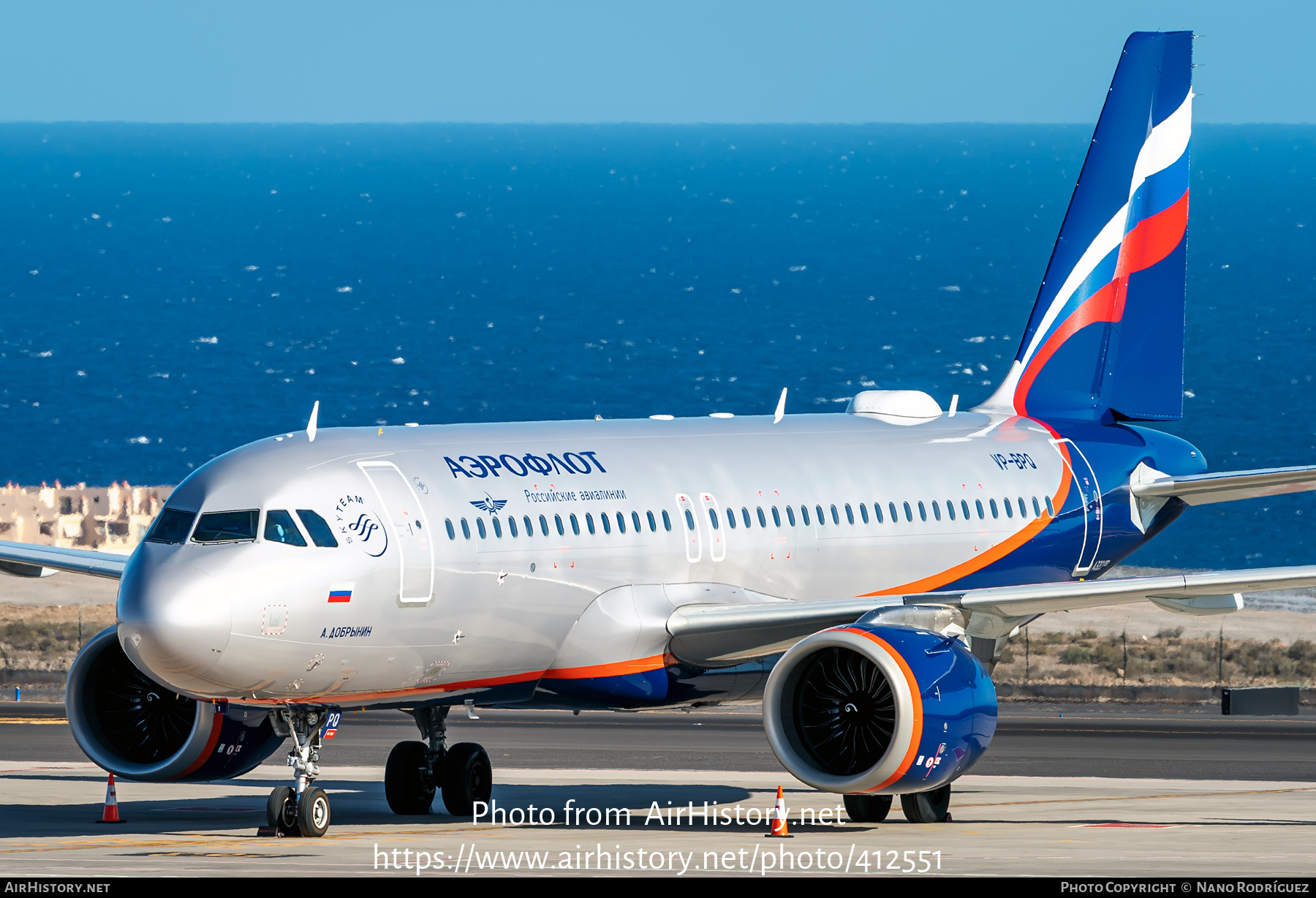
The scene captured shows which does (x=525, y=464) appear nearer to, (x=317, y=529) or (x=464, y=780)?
(x=317, y=529)

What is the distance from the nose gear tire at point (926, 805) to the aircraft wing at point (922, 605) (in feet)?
7.08

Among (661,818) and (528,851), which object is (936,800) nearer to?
(661,818)

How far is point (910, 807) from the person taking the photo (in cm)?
3011

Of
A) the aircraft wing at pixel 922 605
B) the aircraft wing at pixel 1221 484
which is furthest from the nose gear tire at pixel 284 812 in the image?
the aircraft wing at pixel 1221 484

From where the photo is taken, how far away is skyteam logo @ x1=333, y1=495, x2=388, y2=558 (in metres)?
27.3

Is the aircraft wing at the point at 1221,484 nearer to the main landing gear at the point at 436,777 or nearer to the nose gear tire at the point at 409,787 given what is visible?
the main landing gear at the point at 436,777

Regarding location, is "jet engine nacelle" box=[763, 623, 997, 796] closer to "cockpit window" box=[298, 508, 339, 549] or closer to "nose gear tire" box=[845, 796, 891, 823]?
"nose gear tire" box=[845, 796, 891, 823]

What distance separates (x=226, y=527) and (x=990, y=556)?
14.1 m

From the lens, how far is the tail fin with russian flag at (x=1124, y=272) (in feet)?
134

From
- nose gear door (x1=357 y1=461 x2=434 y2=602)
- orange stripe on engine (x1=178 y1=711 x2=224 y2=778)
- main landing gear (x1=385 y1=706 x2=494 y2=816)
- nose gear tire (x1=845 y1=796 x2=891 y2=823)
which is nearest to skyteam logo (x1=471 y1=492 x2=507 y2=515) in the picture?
nose gear door (x1=357 y1=461 x2=434 y2=602)

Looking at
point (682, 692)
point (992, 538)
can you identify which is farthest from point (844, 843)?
point (992, 538)

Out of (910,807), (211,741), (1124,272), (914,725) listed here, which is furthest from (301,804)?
(1124,272)

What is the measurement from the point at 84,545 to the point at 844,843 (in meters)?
62.9
